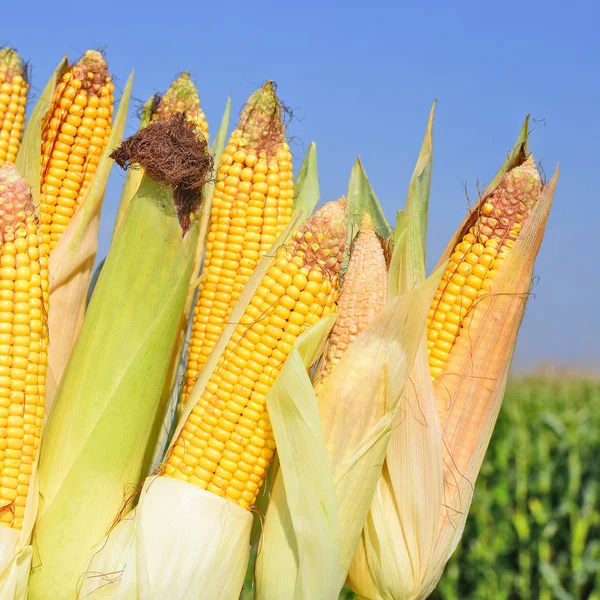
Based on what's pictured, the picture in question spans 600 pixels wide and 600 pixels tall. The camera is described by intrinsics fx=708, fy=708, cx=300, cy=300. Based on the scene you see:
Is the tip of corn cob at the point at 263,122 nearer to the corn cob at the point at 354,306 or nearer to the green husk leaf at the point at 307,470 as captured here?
the corn cob at the point at 354,306

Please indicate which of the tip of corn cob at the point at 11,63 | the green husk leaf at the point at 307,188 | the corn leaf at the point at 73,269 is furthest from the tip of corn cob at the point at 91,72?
the green husk leaf at the point at 307,188

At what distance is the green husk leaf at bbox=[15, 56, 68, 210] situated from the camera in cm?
202

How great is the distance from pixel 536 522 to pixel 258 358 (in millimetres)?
6377

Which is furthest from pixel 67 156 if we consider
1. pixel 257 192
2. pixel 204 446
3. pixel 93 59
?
pixel 204 446

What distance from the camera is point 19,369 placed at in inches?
65.0

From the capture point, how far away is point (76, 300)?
2.16 meters

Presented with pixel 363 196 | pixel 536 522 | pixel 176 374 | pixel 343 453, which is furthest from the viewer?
pixel 536 522

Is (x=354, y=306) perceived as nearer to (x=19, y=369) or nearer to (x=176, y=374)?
(x=176, y=374)

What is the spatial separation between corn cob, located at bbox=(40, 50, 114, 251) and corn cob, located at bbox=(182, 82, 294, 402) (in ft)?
1.41

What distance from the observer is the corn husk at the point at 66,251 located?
6.66ft

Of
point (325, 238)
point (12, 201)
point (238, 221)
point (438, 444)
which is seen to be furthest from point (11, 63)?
point (438, 444)

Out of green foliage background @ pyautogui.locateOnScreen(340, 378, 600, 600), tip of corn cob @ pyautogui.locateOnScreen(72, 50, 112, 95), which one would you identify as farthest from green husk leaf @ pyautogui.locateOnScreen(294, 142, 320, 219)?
green foliage background @ pyautogui.locateOnScreen(340, 378, 600, 600)

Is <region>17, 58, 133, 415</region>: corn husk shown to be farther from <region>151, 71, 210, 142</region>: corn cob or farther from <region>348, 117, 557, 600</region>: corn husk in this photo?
<region>348, 117, 557, 600</region>: corn husk

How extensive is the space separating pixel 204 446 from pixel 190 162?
0.68m
